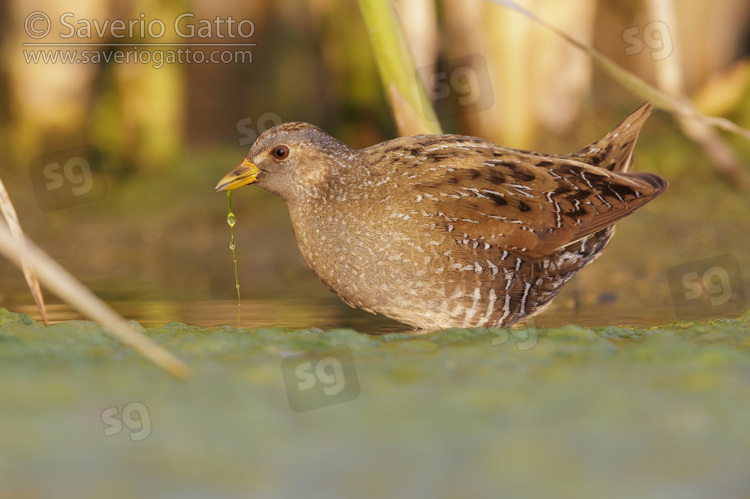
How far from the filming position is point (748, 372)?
2.74 m

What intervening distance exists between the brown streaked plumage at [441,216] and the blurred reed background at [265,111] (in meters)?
1.77

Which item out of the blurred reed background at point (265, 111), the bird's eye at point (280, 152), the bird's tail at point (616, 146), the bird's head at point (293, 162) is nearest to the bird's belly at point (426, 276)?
the bird's head at point (293, 162)

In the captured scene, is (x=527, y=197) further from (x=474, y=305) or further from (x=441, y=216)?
(x=474, y=305)

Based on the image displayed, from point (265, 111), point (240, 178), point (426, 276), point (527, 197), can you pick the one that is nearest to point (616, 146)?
point (527, 197)

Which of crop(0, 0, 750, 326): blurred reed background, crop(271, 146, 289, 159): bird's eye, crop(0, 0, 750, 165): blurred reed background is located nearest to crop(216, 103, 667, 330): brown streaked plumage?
crop(271, 146, 289, 159): bird's eye

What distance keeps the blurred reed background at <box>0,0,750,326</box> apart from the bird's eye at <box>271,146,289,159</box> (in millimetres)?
1715

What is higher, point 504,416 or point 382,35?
point 382,35

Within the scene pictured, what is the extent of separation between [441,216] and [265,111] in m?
5.65

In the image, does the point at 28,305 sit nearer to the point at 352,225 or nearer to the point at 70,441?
the point at 352,225

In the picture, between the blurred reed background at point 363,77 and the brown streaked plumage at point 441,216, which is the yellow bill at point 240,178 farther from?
the blurred reed background at point 363,77

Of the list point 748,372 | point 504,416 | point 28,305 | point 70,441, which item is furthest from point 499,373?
point 28,305

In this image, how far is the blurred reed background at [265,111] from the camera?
680cm

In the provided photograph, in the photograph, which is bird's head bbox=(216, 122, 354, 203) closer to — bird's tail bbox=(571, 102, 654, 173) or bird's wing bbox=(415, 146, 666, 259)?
bird's wing bbox=(415, 146, 666, 259)

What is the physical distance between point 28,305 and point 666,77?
13.8 ft
